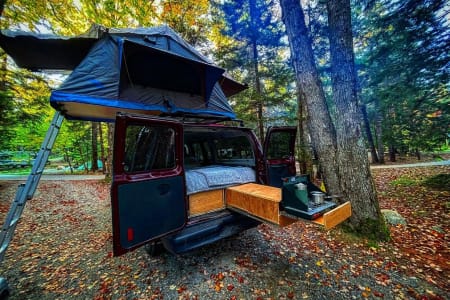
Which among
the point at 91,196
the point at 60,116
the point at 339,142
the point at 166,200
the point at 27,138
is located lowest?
the point at 91,196

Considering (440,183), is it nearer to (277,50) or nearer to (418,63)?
(418,63)

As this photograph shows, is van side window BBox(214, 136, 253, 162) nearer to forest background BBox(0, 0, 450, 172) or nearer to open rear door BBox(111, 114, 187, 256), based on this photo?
open rear door BBox(111, 114, 187, 256)

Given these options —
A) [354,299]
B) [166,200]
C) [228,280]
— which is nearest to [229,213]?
[228,280]

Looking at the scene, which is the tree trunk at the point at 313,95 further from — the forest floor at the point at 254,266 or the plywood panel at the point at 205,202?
the plywood panel at the point at 205,202

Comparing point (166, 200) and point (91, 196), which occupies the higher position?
point (166, 200)

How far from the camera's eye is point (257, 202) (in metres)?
Answer: 2.23

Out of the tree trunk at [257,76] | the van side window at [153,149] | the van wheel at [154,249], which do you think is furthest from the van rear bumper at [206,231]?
the tree trunk at [257,76]

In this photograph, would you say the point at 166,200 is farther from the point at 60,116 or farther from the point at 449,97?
the point at 449,97

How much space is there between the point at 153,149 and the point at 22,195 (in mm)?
1718

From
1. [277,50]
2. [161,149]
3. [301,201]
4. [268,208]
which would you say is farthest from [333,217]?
[277,50]

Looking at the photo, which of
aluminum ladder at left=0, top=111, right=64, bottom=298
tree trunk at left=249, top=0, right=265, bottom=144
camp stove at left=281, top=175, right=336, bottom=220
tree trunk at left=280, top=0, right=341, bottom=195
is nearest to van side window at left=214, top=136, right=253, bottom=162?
tree trunk at left=280, top=0, right=341, bottom=195

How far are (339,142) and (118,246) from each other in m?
3.53

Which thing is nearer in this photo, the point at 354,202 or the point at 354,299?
the point at 354,299

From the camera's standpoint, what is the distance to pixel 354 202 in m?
3.08
